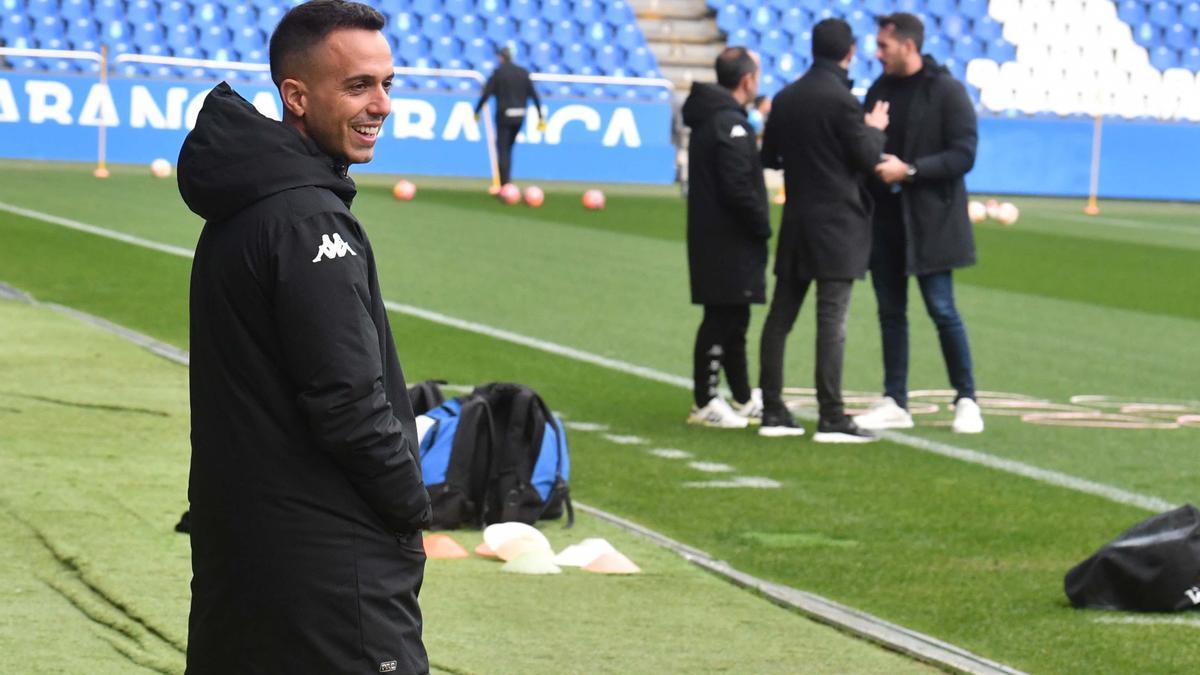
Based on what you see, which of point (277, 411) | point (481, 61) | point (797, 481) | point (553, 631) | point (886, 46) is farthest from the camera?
point (481, 61)

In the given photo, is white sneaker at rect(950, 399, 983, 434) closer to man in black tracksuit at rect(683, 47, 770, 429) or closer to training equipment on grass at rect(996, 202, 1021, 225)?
man in black tracksuit at rect(683, 47, 770, 429)

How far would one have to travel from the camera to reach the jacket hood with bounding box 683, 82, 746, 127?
10133 millimetres

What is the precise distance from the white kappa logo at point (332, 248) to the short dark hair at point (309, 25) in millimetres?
340

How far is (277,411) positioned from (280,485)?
4.6 inches

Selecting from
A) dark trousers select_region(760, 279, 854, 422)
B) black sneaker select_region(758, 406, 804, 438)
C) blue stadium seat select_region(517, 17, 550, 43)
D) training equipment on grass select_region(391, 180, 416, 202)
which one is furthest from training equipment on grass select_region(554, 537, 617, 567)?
blue stadium seat select_region(517, 17, 550, 43)

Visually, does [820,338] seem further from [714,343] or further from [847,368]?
[847,368]

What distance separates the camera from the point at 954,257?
33.1 ft

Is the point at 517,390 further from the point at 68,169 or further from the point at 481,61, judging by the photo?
the point at 481,61

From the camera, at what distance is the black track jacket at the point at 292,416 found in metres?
3.20

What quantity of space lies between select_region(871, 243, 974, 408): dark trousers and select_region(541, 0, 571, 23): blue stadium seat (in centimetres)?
2338

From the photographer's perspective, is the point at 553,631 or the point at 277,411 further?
the point at 553,631

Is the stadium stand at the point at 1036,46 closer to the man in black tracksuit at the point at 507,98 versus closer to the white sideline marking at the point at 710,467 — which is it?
the man in black tracksuit at the point at 507,98

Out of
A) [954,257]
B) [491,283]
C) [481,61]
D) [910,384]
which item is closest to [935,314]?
[954,257]

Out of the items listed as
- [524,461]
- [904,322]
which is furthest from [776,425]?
[524,461]
